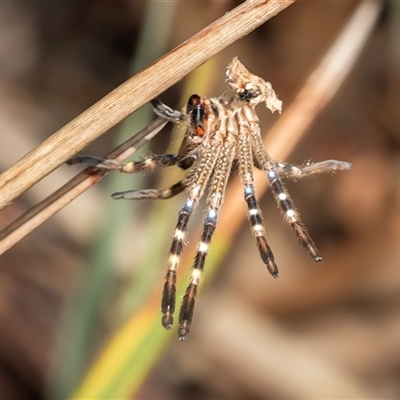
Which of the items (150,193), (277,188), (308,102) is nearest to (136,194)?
(150,193)


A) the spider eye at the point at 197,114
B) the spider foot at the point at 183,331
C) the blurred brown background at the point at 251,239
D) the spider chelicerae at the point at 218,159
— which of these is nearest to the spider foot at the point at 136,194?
the spider chelicerae at the point at 218,159

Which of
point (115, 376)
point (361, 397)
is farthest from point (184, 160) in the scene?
point (361, 397)

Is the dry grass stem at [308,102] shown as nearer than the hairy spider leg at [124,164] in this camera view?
No

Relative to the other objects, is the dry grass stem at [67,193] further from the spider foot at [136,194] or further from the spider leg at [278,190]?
the spider leg at [278,190]

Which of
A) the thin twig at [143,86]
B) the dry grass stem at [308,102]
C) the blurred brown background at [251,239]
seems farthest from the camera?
the blurred brown background at [251,239]

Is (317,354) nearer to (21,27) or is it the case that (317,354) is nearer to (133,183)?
(133,183)

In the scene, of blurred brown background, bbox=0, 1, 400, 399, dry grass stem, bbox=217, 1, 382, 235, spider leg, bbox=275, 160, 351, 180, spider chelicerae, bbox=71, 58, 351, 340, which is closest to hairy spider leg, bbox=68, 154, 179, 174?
spider chelicerae, bbox=71, 58, 351, 340

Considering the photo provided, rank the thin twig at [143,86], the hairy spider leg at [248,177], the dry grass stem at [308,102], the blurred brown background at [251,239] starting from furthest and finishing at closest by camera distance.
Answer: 1. the blurred brown background at [251,239]
2. the dry grass stem at [308,102]
3. the hairy spider leg at [248,177]
4. the thin twig at [143,86]
